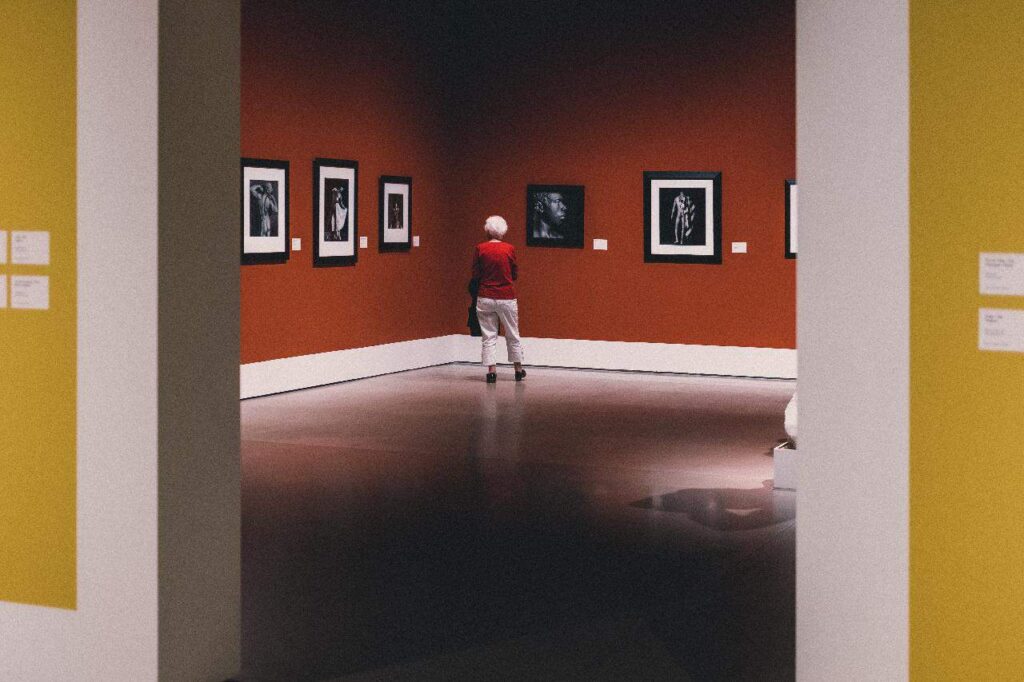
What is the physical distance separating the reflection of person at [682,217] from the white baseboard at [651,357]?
1525mm

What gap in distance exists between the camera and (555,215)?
20.2m

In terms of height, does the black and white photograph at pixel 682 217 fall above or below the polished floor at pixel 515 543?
above

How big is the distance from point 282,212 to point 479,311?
129 inches

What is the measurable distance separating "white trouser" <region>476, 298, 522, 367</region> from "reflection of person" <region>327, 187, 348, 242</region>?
2084 millimetres

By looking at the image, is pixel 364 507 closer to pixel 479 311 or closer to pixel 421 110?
pixel 479 311

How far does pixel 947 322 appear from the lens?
466cm

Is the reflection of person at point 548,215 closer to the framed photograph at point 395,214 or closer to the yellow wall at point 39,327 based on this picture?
the framed photograph at point 395,214

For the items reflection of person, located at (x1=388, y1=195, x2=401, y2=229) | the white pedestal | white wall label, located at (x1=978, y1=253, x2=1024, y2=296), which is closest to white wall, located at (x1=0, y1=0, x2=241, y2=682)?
white wall label, located at (x1=978, y1=253, x2=1024, y2=296)

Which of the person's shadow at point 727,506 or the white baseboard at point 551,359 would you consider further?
the white baseboard at point 551,359

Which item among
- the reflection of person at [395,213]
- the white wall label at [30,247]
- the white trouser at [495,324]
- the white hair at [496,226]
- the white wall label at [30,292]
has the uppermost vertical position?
the reflection of person at [395,213]

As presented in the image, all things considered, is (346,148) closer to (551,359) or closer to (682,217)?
(551,359)

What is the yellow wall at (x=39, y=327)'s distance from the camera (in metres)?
5.86

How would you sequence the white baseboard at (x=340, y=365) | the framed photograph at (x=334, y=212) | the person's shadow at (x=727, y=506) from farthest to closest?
the framed photograph at (x=334, y=212) → the white baseboard at (x=340, y=365) → the person's shadow at (x=727, y=506)

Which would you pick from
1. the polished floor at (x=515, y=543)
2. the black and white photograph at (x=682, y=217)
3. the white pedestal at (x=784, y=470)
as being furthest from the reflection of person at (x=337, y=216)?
the white pedestal at (x=784, y=470)
